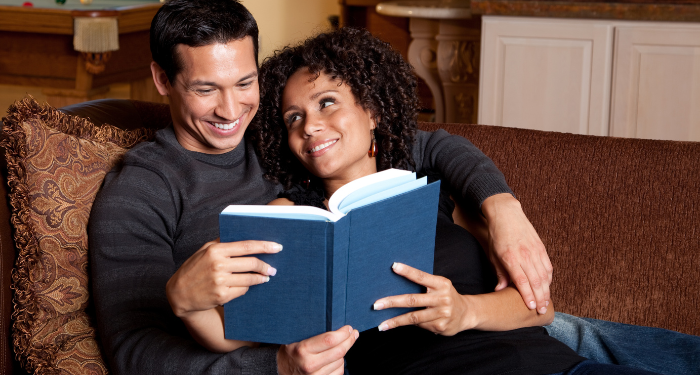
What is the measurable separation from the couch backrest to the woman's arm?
0.99 ft

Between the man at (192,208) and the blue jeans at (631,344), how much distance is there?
0.22 meters

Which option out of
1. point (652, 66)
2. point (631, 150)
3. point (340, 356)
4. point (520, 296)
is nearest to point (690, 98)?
point (652, 66)

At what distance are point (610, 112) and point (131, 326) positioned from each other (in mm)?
2507

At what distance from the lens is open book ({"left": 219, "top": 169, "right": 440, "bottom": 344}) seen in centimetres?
91

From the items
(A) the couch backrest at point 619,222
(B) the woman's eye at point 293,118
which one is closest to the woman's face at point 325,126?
(B) the woman's eye at point 293,118

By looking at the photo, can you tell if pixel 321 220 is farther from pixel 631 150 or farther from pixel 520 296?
pixel 631 150

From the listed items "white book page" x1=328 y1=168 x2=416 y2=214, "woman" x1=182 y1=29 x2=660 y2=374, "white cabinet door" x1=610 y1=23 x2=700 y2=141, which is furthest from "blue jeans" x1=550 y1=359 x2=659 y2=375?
"white cabinet door" x1=610 y1=23 x2=700 y2=141

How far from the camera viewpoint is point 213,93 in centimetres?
133

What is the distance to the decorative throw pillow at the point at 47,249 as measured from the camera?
131 cm

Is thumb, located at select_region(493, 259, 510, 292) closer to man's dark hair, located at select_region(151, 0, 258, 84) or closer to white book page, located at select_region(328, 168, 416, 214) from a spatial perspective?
white book page, located at select_region(328, 168, 416, 214)

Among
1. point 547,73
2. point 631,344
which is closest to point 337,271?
point 631,344

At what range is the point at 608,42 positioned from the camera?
2.97 metres

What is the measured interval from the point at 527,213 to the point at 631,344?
0.39 m

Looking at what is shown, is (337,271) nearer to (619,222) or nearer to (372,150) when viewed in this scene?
(372,150)
